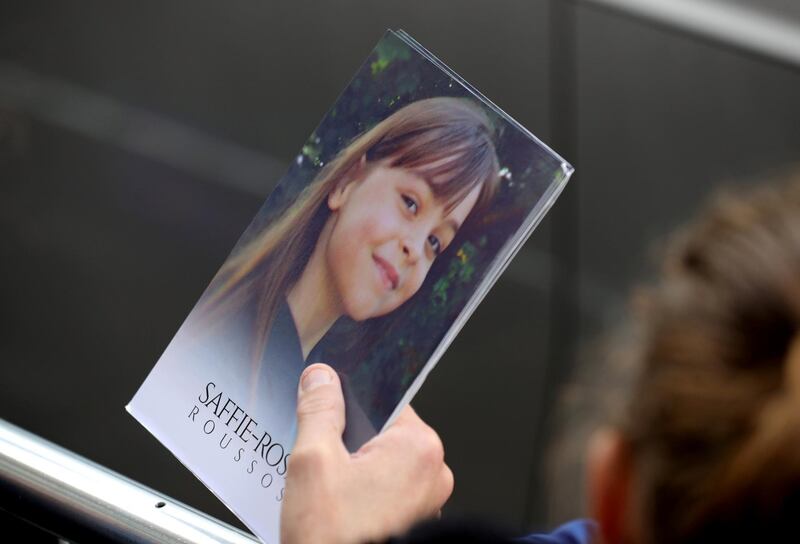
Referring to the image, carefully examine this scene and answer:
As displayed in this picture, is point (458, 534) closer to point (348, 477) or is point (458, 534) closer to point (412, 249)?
point (348, 477)

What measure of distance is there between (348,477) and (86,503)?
32 centimetres

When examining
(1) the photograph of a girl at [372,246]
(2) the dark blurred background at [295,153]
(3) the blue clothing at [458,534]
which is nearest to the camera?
(3) the blue clothing at [458,534]

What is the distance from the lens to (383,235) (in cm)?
111

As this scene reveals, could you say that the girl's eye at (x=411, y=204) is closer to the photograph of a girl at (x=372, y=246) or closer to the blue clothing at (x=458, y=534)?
the photograph of a girl at (x=372, y=246)

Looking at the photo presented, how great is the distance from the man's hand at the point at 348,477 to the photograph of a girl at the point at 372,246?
0.05 ft

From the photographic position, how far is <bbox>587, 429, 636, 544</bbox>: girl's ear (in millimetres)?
641

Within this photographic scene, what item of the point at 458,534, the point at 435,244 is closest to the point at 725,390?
the point at 458,534

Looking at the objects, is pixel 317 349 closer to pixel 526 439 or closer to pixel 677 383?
pixel 677 383

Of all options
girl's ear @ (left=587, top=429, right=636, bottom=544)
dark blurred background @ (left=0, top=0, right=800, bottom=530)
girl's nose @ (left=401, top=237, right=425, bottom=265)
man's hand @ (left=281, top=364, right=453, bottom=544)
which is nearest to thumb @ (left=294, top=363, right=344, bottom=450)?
man's hand @ (left=281, top=364, right=453, bottom=544)

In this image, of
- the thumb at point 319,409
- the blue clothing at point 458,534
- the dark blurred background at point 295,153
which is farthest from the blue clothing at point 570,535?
the dark blurred background at point 295,153

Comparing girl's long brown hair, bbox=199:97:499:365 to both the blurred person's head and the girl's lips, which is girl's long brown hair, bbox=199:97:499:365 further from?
the blurred person's head

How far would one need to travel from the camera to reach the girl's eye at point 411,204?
1104 mm

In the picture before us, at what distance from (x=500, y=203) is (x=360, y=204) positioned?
144 millimetres

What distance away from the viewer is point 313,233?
3.72ft
